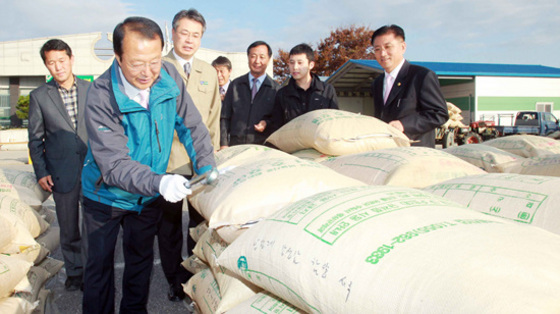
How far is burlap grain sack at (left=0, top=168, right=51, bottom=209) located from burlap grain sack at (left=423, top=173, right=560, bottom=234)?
7.73ft

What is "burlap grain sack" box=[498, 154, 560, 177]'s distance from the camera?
1.97 meters

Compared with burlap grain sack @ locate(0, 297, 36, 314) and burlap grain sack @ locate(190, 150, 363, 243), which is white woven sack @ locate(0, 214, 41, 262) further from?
burlap grain sack @ locate(190, 150, 363, 243)

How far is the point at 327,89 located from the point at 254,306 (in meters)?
2.34

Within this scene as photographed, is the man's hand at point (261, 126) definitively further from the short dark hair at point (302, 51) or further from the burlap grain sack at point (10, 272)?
the burlap grain sack at point (10, 272)

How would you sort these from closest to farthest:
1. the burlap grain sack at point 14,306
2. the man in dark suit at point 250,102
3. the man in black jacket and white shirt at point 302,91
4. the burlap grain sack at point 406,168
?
the burlap grain sack at point 14,306, the burlap grain sack at point 406,168, the man in black jacket and white shirt at point 302,91, the man in dark suit at point 250,102

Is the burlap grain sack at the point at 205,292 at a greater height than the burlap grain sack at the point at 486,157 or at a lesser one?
lesser

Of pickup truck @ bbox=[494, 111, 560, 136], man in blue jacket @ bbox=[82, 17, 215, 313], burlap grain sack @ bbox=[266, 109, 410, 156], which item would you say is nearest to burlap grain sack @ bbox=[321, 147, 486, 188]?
burlap grain sack @ bbox=[266, 109, 410, 156]

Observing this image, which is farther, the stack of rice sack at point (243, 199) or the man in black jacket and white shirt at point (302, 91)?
the man in black jacket and white shirt at point (302, 91)

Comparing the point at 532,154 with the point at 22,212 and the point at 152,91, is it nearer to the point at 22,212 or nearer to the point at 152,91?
the point at 152,91

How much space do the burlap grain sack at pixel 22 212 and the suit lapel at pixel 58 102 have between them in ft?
2.10

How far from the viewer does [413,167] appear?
194cm

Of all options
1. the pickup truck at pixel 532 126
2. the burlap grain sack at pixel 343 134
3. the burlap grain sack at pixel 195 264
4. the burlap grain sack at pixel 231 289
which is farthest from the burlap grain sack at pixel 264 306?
the pickup truck at pixel 532 126

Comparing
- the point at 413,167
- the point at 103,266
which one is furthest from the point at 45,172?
the point at 413,167

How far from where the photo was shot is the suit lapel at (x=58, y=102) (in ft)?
8.77
